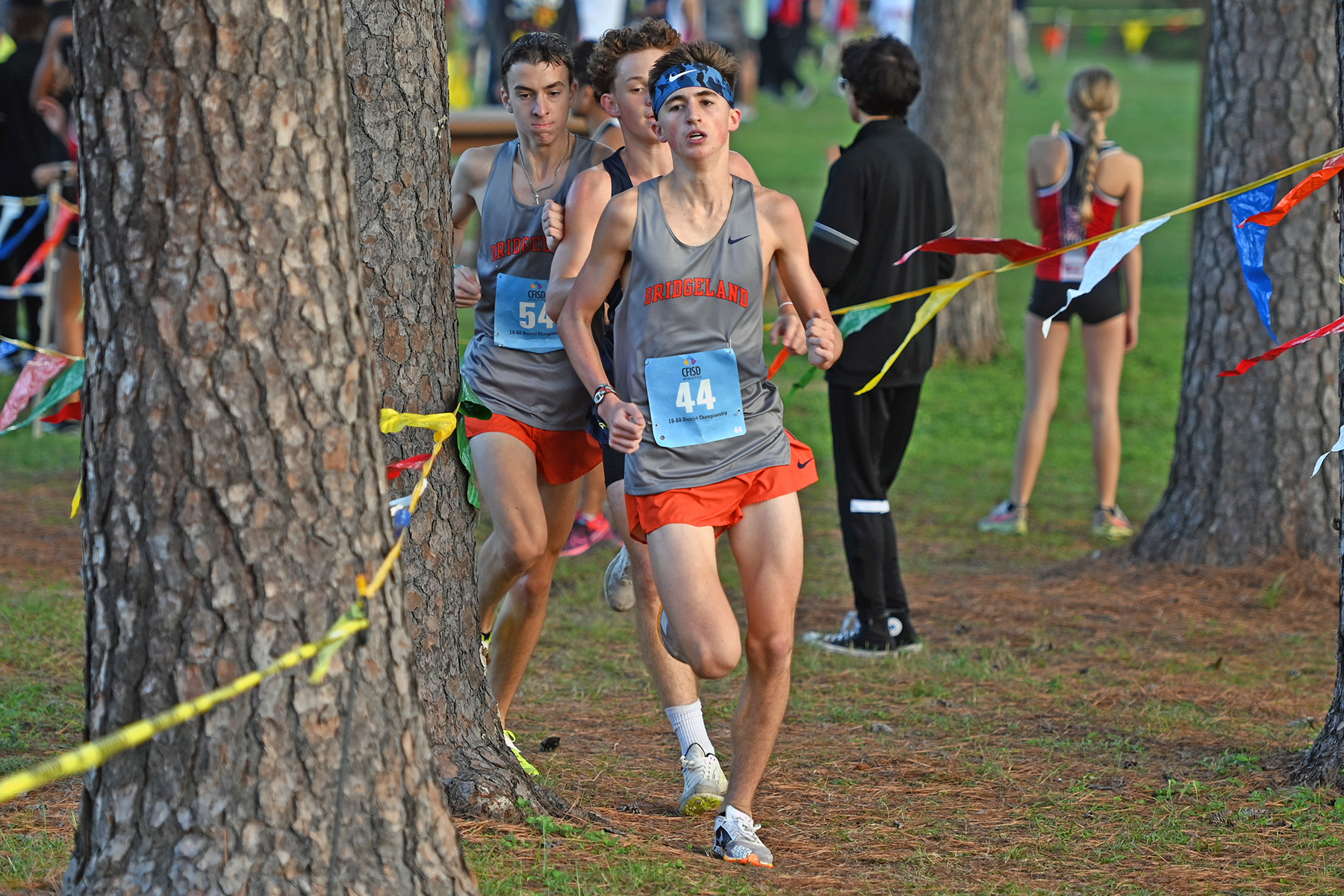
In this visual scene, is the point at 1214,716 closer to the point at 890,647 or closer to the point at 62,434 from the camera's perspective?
the point at 890,647

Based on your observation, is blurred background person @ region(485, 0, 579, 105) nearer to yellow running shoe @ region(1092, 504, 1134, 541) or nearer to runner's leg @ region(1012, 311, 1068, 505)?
runner's leg @ region(1012, 311, 1068, 505)

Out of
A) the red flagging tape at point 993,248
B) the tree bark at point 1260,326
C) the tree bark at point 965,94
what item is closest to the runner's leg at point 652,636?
the red flagging tape at point 993,248

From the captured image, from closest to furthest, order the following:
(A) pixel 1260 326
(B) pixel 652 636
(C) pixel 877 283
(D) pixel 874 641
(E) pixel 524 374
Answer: (B) pixel 652 636
(E) pixel 524 374
(C) pixel 877 283
(D) pixel 874 641
(A) pixel 1260 326

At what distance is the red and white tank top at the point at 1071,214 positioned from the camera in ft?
23.3

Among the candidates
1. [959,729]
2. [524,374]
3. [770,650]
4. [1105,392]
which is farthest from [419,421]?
[1105,392]

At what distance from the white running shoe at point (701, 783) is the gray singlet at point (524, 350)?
41.5 inches

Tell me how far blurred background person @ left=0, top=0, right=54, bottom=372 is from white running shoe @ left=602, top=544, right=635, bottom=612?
6650 mm

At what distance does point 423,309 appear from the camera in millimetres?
3781

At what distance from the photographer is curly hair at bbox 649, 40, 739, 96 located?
12.4ft

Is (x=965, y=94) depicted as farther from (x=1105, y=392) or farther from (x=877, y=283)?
(x=877, y=283)

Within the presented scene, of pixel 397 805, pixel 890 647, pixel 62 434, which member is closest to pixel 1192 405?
pixel 890 647

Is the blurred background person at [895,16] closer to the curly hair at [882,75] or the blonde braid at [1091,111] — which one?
the blonde braid at [1091,111]

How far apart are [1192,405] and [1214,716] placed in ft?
7.06

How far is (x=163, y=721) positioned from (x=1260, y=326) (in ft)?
17.6
